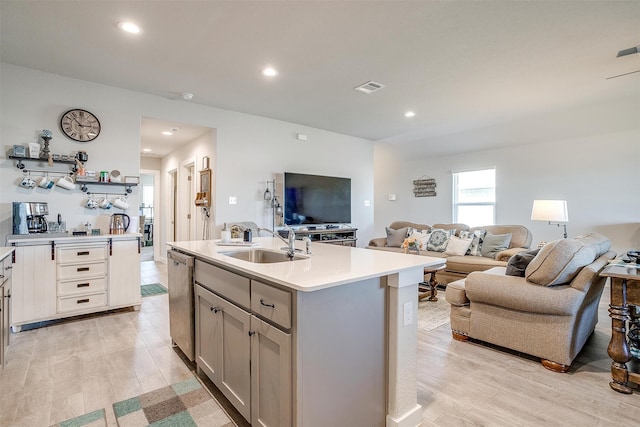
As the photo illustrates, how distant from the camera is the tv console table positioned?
526 centimetres

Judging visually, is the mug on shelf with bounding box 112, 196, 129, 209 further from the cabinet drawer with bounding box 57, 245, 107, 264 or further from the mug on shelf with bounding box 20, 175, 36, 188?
the mug on shelf with bounding box 20, 175, 36, 188

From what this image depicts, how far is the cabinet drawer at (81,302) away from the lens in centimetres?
321

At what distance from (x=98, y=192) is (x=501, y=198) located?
6.57m

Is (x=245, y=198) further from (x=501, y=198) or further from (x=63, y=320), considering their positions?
(x=501, y=198)

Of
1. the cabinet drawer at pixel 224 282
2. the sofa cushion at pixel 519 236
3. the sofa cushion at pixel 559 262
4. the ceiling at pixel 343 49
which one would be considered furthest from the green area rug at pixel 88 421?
the sofa cushion at pixel 519 236

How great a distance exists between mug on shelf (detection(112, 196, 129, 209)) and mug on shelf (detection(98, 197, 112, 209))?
54 millimetres

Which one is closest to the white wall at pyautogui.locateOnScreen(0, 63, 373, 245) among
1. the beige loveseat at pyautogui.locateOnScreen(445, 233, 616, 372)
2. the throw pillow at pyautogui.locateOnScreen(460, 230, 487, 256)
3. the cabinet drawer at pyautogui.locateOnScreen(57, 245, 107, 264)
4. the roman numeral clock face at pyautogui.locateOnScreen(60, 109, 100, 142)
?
the roman numeral clock face at pyautogui.locateOnScreen(60, 109, 100, 142)

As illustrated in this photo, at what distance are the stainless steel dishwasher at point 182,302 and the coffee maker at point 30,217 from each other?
1.71 meters

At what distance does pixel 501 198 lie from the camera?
604 centimetres

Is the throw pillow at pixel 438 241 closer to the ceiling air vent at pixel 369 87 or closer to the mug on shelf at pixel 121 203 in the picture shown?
the ceiling air vent at pixel 369 87

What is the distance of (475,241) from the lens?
4809mm

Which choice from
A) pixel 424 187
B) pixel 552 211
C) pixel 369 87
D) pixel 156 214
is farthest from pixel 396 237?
pixel 156 214

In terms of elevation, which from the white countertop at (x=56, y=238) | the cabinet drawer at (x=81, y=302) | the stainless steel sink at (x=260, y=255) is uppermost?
the white countertop at (x=56, y=238)

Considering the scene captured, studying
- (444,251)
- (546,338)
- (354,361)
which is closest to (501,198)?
(444,251)
